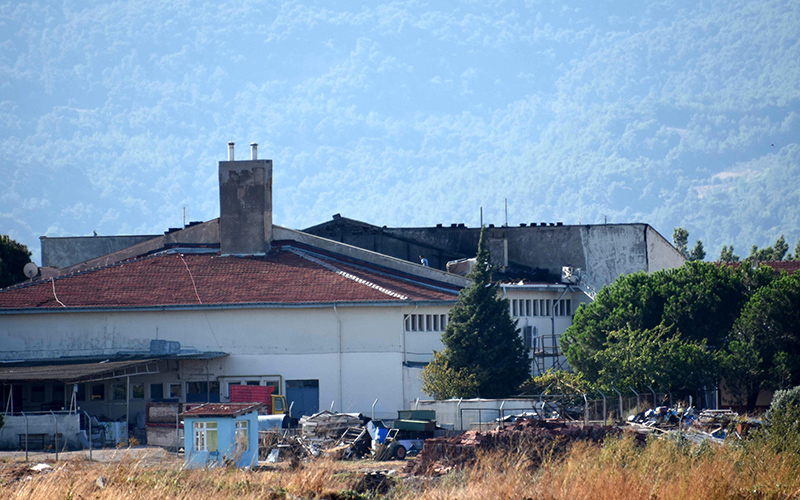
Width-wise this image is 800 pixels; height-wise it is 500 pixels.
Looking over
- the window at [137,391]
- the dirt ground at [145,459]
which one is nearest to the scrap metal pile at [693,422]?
the dirt ground at [145,459]

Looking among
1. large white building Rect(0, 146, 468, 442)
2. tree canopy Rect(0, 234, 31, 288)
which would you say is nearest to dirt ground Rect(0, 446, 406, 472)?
large white building Rect(0, 146, 468, 442)

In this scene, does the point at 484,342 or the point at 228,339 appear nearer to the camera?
the point at 484,342

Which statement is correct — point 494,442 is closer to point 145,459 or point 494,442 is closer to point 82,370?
point 145,459

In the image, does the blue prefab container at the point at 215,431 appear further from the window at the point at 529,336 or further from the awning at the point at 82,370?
the window at the point at 529,336

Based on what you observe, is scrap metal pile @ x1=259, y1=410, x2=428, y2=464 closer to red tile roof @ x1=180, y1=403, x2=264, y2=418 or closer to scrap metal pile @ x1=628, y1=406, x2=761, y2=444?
red tile roof @ x1=180, y1=403, x2=264, y2=418

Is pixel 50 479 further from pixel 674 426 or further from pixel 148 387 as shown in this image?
pixel 148 387

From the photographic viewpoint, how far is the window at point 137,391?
1759 inches

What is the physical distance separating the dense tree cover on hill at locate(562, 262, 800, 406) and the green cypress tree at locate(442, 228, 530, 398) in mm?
3194

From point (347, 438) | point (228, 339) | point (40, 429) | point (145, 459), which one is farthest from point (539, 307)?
point (145, 459)

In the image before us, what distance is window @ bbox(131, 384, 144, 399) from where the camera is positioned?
4469 centimetres

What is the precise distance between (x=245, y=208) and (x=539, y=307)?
16037mm

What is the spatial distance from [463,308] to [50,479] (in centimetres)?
2722

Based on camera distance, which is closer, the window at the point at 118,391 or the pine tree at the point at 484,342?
the pine tree at the point at 484,342

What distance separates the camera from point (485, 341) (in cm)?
4303
